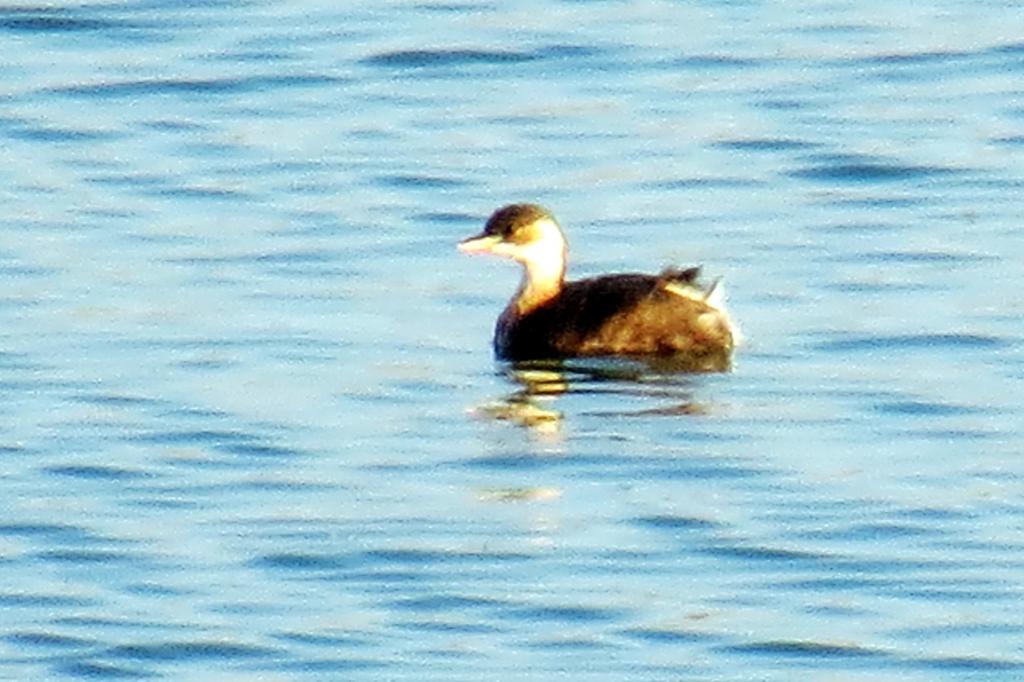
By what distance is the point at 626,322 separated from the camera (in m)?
14.4

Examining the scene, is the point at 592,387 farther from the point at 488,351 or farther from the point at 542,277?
the point at 542,277

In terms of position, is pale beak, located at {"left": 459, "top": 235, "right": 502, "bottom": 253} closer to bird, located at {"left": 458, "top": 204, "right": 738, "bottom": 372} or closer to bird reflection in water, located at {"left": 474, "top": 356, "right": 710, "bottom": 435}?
bird, located at {"left": 458, "top": 204, "right": 738, "bottom": 372}

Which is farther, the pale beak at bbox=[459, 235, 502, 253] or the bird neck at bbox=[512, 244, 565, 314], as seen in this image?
the pale beak at bbox=[459, 235, 502, 253]

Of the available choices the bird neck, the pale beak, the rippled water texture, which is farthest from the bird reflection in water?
the pale beak

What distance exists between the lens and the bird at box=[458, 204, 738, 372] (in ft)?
47.0

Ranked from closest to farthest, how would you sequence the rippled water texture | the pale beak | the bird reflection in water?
the rippled water texture
the bird reflection in water
the pale beak

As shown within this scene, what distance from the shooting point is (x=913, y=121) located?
18.5 meters

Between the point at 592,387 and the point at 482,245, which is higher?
the point at 482,245

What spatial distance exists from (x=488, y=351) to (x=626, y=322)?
1.64 feet

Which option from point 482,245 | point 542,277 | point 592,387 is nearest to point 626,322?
point 592,387

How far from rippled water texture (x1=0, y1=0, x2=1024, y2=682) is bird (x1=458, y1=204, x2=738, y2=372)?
13cm

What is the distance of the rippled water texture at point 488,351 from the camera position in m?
10.3

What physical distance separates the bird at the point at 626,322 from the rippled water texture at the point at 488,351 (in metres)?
0.13

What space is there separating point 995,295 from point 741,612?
4595 millimetres
